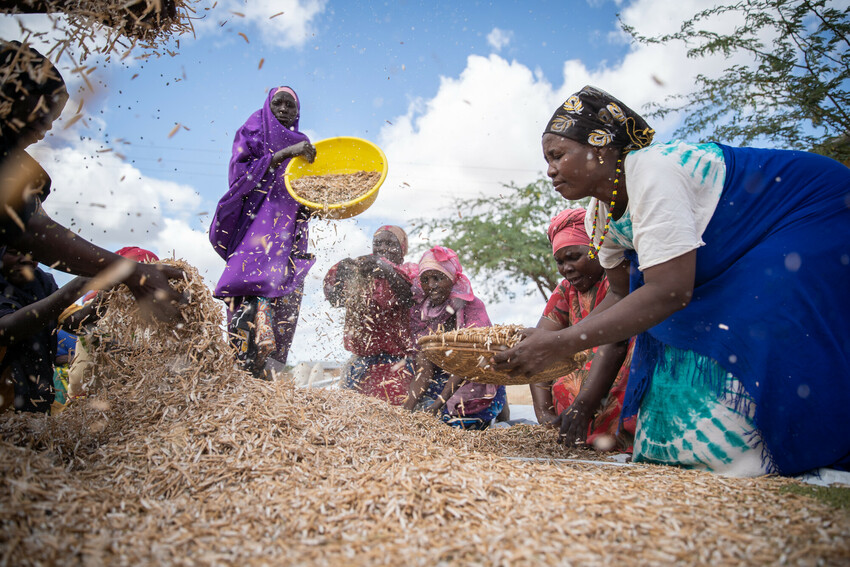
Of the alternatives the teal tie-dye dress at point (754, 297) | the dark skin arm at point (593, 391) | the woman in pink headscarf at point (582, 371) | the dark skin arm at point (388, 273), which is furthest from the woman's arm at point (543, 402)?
the teal tie-dye dress at point (754, 297)

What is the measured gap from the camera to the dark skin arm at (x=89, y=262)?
81.5 inches

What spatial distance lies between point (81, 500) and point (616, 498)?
1.70m

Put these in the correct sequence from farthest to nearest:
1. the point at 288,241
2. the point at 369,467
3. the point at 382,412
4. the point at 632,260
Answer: the point at 288,241
the point at 382,412
the point at 632,260
the point at 369,467

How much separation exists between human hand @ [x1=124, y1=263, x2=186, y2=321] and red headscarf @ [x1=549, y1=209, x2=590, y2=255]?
8.09ft

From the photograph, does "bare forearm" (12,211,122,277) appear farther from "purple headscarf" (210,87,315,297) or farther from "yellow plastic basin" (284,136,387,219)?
"yellow plastic basin" (284,136,387,219)

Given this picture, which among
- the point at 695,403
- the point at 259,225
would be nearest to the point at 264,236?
the point at 259,225

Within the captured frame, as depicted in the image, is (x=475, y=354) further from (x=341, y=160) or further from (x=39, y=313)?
(x=341, y=160)

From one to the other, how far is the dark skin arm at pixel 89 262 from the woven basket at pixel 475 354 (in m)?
1.41

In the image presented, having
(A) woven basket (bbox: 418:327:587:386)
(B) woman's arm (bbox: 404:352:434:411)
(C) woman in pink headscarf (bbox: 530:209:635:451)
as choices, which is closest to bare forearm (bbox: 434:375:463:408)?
(B) woman's arm (bbox: 404:352:434:411)

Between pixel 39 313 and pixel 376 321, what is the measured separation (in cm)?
301

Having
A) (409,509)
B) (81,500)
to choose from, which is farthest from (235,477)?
(409,509)

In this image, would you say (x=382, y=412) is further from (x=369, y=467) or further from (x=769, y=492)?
(x=769, y=492)

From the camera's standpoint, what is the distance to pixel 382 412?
302 cm

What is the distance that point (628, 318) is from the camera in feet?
6.53
